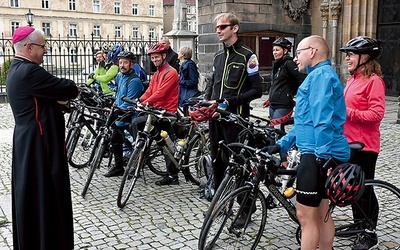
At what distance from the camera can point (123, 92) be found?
6598 mm

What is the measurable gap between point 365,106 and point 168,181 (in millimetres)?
3226

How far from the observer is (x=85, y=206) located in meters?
5.47

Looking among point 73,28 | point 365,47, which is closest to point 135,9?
point 73,28

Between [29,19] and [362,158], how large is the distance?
18767 millimetres

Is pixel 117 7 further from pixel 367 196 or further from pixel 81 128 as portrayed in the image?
pixel 367 196

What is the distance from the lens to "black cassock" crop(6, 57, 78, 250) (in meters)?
3.49

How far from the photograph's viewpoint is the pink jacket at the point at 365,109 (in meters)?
3.87

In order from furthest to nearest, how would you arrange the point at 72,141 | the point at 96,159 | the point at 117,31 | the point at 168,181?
the point at 117,31
the point at 72,141
the point at 168,181
the point at 96,159

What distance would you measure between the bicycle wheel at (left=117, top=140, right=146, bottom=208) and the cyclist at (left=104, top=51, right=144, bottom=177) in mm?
1126

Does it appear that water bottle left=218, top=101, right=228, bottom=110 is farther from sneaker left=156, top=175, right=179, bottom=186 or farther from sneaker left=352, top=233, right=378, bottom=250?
sneaker left=156, top=175, right=179, bottom=186

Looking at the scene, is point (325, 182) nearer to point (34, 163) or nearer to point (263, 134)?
point (263, 134)

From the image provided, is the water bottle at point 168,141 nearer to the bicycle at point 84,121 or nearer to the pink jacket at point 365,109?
the bicycle at point 84,121

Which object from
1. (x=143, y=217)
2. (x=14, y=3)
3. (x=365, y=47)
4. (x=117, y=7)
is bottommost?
(x=143, y=217)

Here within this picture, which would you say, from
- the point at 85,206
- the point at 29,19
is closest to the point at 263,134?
the point at 85,206
